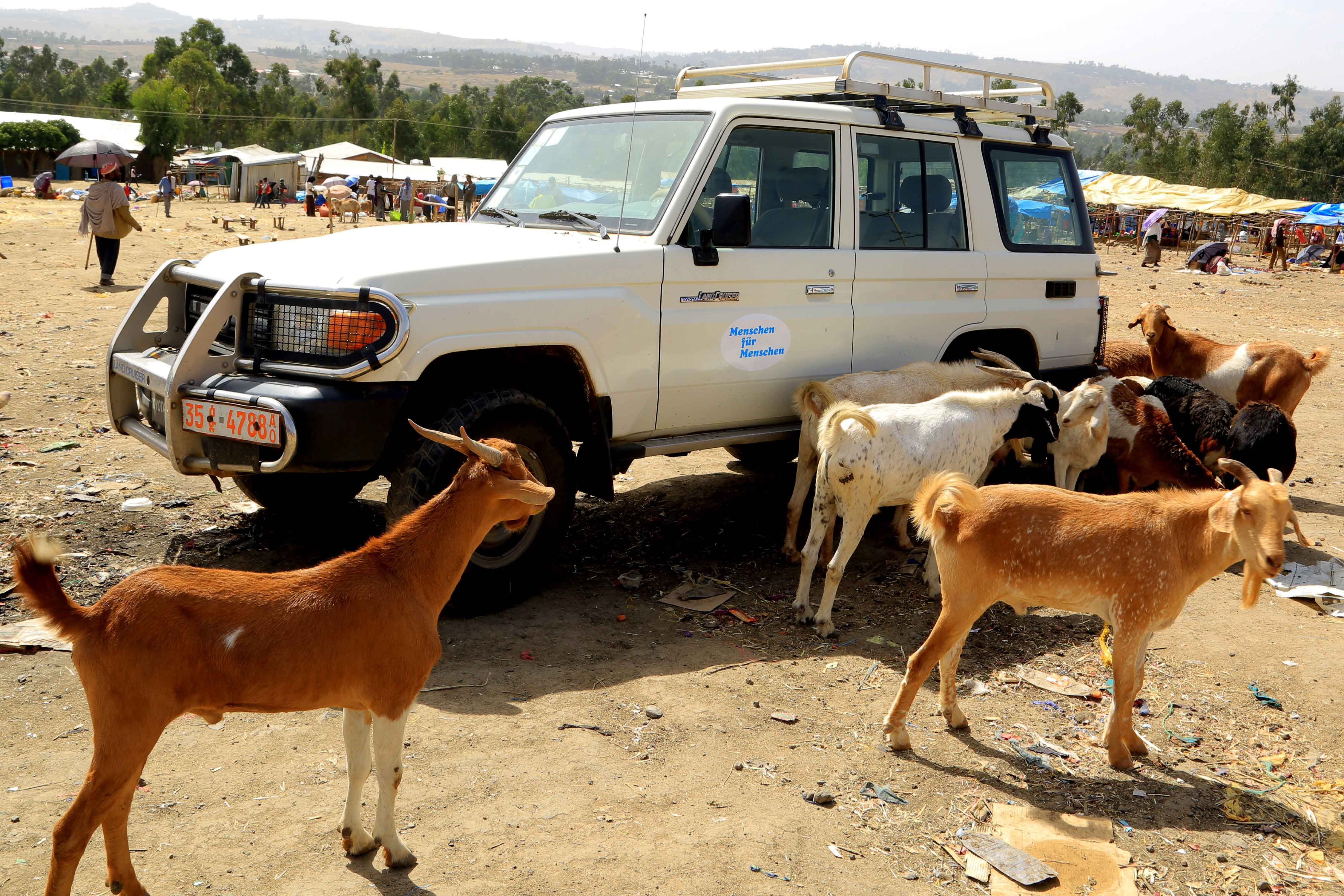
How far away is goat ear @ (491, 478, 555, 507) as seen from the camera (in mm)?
3346

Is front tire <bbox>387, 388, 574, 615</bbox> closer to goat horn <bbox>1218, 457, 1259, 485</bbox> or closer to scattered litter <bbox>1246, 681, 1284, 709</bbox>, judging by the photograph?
goat horn <bbox>1218, 457, 1259, 485</bbox>

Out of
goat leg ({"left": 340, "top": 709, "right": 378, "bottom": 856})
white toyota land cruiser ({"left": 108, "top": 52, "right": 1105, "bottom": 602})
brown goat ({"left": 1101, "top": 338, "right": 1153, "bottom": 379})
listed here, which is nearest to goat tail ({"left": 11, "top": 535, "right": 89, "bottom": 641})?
goat leg ({"left": 340, "top": 709, "right": 378, "bottom": 856})

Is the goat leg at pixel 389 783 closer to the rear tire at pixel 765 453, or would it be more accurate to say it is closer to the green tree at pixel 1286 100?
the rear tire at pixel 765 453

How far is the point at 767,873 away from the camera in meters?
3.44

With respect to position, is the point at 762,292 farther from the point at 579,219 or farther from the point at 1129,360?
the point at 1129,360

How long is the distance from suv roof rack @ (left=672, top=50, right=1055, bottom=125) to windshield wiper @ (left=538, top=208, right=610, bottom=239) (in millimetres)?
1342

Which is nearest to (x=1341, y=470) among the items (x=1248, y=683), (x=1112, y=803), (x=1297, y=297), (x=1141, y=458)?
(x=1141, y=458)

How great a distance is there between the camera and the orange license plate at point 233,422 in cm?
450

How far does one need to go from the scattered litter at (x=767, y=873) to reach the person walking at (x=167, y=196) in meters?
33.7

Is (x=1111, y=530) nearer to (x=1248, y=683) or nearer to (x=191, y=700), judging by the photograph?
(x=1248, y=683)

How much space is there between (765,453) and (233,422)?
13.7 ft

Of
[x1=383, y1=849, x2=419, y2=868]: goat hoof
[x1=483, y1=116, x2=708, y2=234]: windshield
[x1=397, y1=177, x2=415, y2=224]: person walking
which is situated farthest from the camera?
[x1=397, y1=177, x2=415, y2=224]: person walking

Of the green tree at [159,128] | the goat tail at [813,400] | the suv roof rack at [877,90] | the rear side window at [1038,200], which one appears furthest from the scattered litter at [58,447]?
the green tree at [159,128]

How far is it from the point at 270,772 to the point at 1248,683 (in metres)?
4.58
